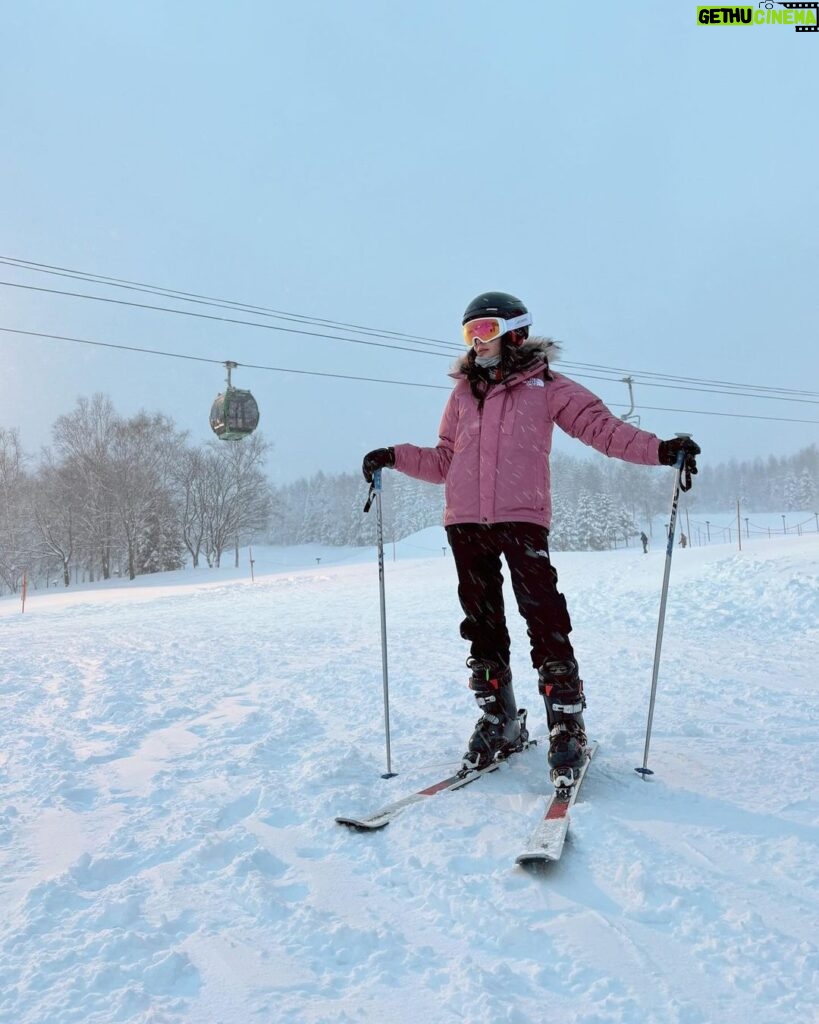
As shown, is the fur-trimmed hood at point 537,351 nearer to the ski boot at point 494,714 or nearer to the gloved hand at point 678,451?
the gloved hand at point 678,451

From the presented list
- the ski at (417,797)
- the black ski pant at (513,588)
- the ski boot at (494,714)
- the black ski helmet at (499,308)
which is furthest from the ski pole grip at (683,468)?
the ski at (417,797)

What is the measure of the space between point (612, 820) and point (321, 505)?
76.9 m

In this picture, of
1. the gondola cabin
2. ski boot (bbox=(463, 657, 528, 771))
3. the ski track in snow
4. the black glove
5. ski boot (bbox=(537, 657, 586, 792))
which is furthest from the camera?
the gondola cabin

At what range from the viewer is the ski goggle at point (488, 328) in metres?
2.80

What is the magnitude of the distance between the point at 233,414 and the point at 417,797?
16.6 meters

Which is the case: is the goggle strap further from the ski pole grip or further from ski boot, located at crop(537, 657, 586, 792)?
ski boot, located at crop(537, 657, 586, 792)

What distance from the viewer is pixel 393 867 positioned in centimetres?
184

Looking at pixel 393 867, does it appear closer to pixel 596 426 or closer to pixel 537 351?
pixel 596 426

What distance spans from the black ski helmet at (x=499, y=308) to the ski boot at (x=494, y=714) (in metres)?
1.53

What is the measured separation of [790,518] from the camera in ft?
241

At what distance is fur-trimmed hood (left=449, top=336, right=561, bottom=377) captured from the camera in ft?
9.25

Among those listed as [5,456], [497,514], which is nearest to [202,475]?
[5,456]

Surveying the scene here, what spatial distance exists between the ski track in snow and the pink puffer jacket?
1151mm

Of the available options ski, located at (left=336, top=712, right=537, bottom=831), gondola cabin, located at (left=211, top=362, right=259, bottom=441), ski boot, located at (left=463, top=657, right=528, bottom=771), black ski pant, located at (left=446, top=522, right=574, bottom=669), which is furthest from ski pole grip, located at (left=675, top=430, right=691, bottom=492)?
gondola cabin, located at (left=211, top=362, right=259, bottom=441)
